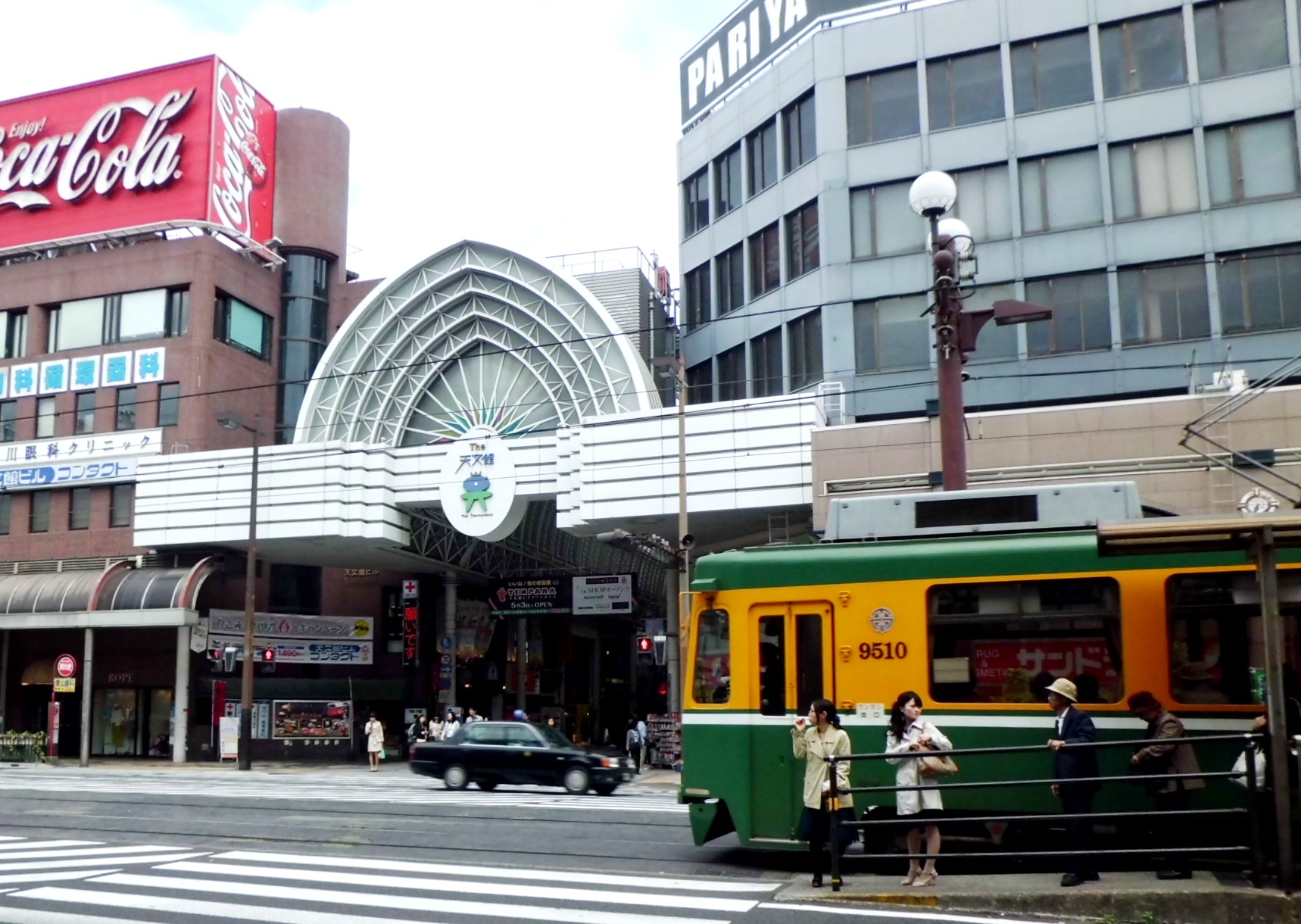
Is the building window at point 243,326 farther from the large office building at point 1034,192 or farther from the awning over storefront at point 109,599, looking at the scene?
the large office building at point 1034,192

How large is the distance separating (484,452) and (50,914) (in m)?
28.4

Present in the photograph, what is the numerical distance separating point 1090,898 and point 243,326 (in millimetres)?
45515

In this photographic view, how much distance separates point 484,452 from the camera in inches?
1526

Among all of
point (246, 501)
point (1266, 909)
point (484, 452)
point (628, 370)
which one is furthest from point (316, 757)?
point (1266, 909)

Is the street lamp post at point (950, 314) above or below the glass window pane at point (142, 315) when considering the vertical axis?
below

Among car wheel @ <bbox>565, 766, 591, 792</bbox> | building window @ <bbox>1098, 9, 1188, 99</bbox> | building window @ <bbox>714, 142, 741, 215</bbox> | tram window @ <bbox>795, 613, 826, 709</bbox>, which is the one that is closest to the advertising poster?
car wheel @ <bbox>565, 766, 591, 792</bbox>

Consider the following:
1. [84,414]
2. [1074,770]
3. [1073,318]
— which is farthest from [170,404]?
[1074,770]

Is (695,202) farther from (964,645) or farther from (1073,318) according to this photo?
(964,645)

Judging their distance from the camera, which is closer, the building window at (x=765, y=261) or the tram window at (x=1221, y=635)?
the tram window at (x=1221, y=635)

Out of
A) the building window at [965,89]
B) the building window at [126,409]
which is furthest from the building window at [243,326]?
the building window at [965,89]

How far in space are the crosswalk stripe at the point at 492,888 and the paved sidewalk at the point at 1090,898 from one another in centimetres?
67

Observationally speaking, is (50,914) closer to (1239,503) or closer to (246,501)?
(1239,503)

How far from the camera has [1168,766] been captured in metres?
10.4

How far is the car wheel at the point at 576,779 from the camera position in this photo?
25328mm
